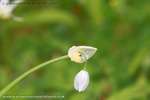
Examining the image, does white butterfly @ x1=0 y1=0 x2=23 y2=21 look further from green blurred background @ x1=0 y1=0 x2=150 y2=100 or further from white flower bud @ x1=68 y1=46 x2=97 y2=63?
white flower bud @ x1=68 y1=46 x2=97 y2=63

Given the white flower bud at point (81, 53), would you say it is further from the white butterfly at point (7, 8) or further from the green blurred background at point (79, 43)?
the white butterfly at point (7, 8)

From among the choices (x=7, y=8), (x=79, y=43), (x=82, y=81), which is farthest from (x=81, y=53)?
(x=79, y=43)

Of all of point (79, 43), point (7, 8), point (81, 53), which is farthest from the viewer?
point (79, 43)

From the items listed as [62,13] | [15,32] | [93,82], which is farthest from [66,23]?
[93,82]

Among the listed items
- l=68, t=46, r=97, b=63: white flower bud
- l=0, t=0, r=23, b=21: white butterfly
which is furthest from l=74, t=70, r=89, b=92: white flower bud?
l=0, t=0, r=23, b=21: white butterfly

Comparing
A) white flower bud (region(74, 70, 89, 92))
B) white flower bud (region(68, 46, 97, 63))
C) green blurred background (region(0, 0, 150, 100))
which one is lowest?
white flower bud (region(74, 70, 89, 92))

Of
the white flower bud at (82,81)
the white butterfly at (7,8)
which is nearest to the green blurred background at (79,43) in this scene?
the white butterfly at (7,8)

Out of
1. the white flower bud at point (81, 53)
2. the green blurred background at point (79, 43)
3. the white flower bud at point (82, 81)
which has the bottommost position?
the white flower bud at point (82, 81)

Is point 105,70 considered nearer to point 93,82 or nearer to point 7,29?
point 93,82

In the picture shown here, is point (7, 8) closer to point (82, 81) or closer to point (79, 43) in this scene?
point (79, 43)

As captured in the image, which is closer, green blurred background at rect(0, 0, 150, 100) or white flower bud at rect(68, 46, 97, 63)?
white flower bud at rect(68, 46, 97, 63)
